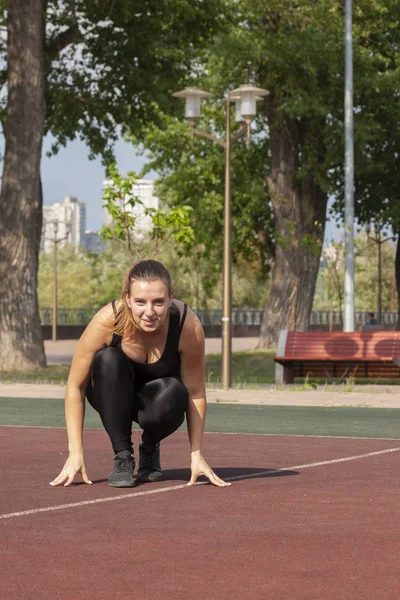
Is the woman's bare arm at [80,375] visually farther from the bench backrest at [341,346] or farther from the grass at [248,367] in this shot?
the grass at [248,367]

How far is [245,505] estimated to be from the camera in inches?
307

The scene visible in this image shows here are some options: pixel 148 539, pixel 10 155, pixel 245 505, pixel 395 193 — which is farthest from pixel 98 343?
pixel 395 193

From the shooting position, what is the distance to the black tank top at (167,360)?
8227 millimetres

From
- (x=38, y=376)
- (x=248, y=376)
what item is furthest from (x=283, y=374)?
(x=248, y=376)

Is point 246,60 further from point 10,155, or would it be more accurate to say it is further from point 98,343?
point 98,343

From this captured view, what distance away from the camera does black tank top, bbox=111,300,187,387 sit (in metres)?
8.23

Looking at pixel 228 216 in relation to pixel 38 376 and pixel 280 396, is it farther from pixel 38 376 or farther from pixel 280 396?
pixel 38 376

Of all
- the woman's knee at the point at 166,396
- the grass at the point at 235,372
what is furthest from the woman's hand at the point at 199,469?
the grass at the point at 235,372

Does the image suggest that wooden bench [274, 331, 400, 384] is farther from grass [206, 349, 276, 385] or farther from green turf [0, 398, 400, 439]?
green turf [0, 398, 400, 439]

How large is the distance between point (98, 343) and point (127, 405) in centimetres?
41

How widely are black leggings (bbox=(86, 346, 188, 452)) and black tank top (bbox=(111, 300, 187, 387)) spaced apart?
40 mm

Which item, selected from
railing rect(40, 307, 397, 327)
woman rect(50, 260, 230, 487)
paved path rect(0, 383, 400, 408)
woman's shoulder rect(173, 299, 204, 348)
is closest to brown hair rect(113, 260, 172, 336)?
woman rect(50, 260, 230, 487)

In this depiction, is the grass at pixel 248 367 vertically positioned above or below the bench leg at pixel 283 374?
below

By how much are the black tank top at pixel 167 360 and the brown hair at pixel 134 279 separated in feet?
0.41
